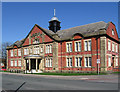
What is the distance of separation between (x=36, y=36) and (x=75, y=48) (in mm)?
13339

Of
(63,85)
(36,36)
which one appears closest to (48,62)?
(36,36)

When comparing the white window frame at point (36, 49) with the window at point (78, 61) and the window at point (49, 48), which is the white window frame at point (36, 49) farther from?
the window at point (78, 61)

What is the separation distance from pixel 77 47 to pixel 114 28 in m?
10.7

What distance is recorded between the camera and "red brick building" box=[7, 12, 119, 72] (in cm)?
2730

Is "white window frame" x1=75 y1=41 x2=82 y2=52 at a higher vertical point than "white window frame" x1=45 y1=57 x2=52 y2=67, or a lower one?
higher

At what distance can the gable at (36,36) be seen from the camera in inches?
1435

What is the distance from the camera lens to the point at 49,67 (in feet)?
114

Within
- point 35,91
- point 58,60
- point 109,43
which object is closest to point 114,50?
point 109,43

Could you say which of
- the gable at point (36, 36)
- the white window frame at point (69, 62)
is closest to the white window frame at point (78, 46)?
the white window frame at point (69, 62)

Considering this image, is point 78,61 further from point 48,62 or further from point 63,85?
point 63,85

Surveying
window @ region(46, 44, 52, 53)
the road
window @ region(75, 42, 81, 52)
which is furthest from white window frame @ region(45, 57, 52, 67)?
the road

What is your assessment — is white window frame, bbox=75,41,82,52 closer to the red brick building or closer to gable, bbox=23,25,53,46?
the red brick building

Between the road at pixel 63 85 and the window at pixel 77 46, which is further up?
the window at pixel 77 46

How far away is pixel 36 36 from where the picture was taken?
38.7 meters
